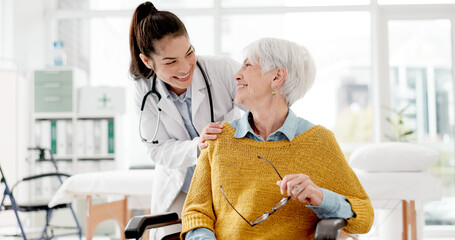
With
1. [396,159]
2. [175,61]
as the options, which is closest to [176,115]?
[175,61]

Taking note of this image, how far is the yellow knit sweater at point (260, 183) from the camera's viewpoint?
154cm

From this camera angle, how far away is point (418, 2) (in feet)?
16.0

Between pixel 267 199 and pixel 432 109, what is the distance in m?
Result: 3.75

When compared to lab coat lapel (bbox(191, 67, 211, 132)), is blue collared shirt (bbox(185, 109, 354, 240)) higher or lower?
lower

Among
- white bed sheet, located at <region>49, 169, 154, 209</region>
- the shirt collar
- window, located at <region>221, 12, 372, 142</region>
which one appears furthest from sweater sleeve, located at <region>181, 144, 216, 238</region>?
window, located at <region>221, 12, 372, 142</region>

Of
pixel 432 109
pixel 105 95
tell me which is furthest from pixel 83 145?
pixel 432 109

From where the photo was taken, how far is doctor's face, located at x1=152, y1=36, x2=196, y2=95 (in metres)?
1.74

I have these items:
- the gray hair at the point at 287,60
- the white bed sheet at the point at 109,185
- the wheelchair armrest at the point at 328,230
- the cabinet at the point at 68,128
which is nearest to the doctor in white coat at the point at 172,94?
the gray hair at the point at 287,60

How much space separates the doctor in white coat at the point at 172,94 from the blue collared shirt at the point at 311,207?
0.58 feet

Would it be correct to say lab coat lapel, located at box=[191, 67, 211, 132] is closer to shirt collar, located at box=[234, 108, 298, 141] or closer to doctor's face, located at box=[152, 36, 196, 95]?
doctor's face, located at box=[152, 36, 196, 95]

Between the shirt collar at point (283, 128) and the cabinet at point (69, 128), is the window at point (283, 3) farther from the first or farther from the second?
the shirt collar at point (283, 128)

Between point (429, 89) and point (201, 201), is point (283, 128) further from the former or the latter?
point (429, 89)

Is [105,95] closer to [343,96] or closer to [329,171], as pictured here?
[343,96]

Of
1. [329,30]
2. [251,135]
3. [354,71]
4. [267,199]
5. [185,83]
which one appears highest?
[329,30]
